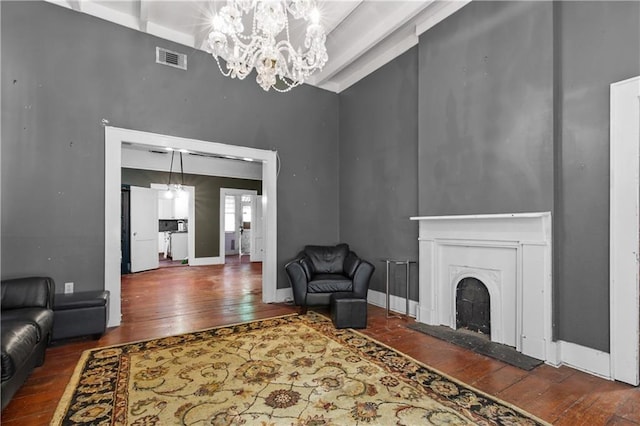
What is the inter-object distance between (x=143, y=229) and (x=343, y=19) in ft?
23.4

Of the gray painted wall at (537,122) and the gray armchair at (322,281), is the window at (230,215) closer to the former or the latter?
the gray armchair at (322,281)

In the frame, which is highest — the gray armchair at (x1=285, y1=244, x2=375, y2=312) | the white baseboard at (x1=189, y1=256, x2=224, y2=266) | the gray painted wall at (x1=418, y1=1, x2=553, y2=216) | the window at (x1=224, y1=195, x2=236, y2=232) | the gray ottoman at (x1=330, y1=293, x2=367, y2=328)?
the gray painted wall at (x1=418, y1=1, x2=553, y2=216)

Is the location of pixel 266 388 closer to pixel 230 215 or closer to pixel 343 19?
pixel 343 19

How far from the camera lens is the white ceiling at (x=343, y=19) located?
3.66m

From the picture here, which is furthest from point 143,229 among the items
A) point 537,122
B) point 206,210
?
point 537,122

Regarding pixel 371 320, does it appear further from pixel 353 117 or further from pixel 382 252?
pixel 353 117

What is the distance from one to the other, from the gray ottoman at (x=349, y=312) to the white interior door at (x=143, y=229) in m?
6.39

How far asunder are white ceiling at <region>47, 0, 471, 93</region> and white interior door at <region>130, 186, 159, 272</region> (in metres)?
5.01

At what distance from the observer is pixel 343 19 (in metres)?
3.92

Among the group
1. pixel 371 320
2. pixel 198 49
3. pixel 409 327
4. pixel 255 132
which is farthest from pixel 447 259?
pixel 198 49

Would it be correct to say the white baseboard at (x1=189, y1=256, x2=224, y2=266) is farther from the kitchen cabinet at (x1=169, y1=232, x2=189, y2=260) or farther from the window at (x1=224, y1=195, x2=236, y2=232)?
the window at (x1=224, y1=195, x2=236, y2=232)

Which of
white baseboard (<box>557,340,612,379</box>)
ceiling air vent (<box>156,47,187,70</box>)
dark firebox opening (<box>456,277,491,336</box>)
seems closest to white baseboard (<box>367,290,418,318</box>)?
dark firebox opening (<box>456,277,491,336</box>)

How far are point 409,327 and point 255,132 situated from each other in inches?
143

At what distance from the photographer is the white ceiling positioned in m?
3.66
